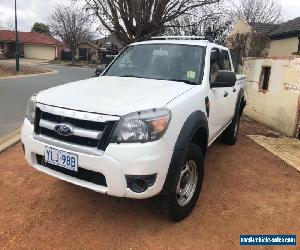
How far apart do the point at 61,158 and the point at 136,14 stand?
15577 millimetres

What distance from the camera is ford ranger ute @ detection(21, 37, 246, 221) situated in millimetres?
3057

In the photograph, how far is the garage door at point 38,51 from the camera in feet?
190

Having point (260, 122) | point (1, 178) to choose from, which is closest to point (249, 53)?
point (260, 122)

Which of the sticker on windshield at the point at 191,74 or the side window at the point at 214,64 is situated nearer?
the sticker on windshield at the point at 191,74

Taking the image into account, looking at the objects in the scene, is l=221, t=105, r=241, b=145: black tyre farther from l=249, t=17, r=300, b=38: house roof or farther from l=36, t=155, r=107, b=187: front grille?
l=249, t=17, r=300, b=38: house roof

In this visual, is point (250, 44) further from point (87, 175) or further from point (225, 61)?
point (87, 175)

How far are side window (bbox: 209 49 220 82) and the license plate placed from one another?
208 centimetres

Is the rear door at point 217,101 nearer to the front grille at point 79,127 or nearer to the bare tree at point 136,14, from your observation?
the front grille at point 79,127

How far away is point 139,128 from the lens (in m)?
3.06

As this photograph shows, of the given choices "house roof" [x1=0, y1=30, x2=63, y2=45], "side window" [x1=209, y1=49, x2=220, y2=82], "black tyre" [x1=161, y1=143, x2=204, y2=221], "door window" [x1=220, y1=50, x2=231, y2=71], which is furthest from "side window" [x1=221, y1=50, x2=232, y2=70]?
"house roof" [x1=0, y1=30, x2=63, y2=45]

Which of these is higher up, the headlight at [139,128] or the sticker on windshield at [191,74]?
the sticker on windshield at [191,74]

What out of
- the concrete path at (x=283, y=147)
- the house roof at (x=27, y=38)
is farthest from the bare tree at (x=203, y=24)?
the house roof at (x=27, y=38)

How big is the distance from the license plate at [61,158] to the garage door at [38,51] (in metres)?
58.3

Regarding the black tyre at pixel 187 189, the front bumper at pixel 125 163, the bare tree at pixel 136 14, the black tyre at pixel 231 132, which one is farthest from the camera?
the bare tree at pixel 136 14
